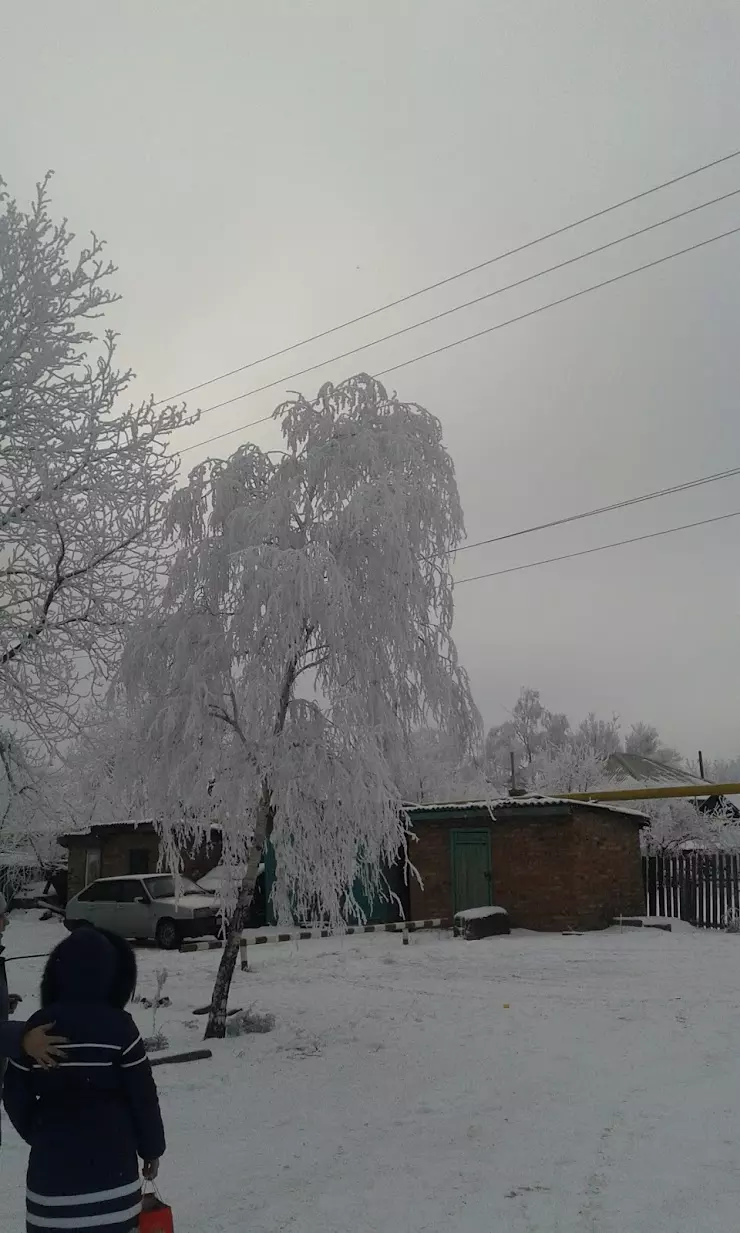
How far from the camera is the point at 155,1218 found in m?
3.16

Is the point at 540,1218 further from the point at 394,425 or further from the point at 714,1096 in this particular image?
the point at 394,425

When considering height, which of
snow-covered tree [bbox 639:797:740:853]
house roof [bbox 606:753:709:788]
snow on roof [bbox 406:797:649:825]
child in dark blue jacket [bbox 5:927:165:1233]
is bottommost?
child in dark blue jacket [bbox 5:927:165:1233]

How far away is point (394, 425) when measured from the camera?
33.8 feet

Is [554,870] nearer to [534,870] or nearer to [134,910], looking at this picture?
[534,870]

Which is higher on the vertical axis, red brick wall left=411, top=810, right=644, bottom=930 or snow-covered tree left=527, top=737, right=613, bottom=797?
snow-covered tree left=527, top=737, right=613, bottom=797

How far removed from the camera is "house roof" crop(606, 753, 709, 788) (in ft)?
128

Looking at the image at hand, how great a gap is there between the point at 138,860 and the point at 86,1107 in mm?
24305

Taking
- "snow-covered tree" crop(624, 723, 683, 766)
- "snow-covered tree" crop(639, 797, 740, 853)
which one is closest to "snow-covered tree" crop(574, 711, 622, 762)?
"snow-covered tree" crop(624, 723, 683, 766)

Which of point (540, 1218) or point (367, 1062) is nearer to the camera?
point (540, 1218)

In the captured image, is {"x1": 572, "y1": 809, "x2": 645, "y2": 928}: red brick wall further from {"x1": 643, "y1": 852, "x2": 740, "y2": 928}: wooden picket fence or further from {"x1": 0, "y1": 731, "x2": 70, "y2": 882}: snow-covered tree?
{"x1": 0, "y1": 731, "x2": 70, "y2": 882}: snow-covered tree

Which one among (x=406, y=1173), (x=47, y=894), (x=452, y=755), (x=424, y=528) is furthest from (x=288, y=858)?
(x=47, y=894)

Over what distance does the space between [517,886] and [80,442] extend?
46.0 ft

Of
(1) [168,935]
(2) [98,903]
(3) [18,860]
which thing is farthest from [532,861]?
(3) [18,860]

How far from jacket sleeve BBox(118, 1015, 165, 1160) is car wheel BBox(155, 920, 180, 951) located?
16560 millimetres
